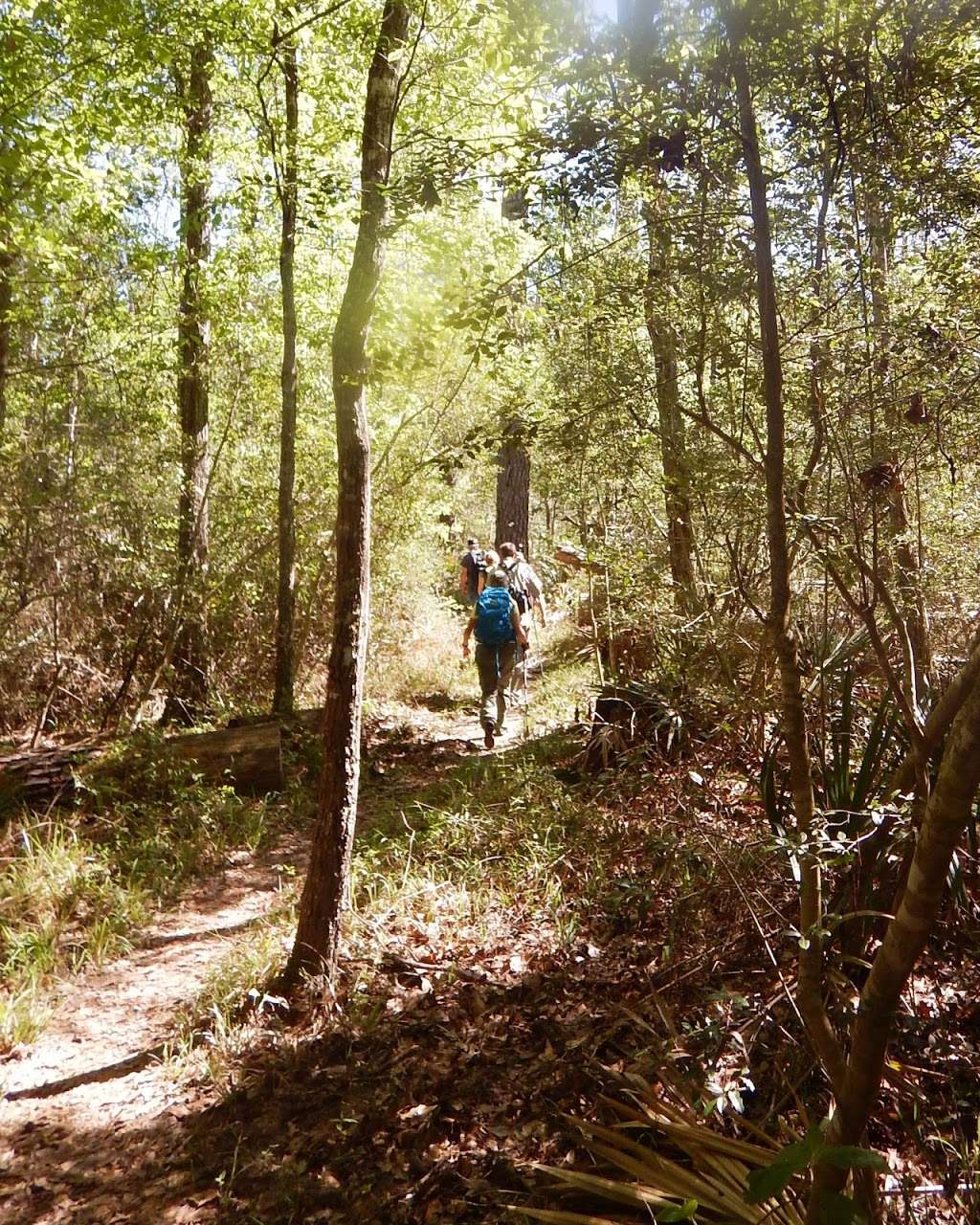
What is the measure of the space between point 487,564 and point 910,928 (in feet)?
31.5

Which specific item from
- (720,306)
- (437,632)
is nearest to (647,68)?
(720,306)

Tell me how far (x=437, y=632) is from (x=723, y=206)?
400 inches

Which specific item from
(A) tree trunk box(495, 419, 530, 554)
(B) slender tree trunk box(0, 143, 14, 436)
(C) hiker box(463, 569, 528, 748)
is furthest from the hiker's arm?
(A) tree trunk box(495, 419, 530, 554)

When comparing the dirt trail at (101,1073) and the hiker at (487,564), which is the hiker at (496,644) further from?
the dirt trail at (101,1073)

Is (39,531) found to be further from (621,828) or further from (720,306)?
(720,306)

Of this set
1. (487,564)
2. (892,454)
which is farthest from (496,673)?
(892,454)

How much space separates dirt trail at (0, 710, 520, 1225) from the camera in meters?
3.48

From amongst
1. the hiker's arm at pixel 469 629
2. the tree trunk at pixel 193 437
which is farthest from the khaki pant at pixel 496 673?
the tree trunk at pixel 193 437

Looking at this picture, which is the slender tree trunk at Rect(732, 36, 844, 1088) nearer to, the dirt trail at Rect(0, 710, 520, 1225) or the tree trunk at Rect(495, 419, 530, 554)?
the dirt trail at Rect(0, 710, 520, 1225)

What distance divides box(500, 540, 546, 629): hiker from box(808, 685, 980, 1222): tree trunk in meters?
7.81

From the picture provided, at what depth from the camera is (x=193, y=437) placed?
9.20 meters

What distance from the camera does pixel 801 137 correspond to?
136 inches

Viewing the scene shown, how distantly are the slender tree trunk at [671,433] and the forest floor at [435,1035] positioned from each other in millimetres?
1692

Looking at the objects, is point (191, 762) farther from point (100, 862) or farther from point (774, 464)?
point (774, 464)
